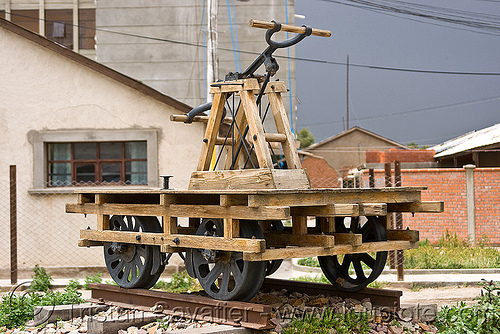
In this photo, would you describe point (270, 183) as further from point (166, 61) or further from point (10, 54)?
point (166, 61)

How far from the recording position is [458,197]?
17.2m

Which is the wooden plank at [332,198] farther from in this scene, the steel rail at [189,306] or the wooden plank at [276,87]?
the wooden plank at [276,87]

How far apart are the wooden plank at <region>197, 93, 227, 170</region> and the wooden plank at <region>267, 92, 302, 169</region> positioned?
0.59m

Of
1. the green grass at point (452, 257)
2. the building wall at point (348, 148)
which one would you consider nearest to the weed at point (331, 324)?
the green grass at point (452, 257)

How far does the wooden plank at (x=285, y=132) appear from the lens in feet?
24.8

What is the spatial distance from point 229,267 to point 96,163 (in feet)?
25.2

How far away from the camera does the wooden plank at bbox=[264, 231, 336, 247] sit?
6.76m

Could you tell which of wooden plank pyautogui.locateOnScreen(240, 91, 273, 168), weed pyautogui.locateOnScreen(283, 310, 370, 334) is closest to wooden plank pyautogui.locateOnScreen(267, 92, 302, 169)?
wooden plank pyautogui.locateOnScreen(240, 91, 273, 168)

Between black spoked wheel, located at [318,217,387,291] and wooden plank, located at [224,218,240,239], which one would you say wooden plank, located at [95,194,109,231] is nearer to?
wooden plank, located at [224,218,240,239]

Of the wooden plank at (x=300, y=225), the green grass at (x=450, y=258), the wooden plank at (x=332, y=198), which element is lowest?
the green grass at (x=450, y=258)

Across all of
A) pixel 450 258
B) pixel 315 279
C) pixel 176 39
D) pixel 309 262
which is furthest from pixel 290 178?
pixel 176 39

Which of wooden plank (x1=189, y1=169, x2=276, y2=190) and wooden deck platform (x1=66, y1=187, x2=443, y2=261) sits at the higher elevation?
wooden plank (x1=189, y1=169, x2=276, y2=190)

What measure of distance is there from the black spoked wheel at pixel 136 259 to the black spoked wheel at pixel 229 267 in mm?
744

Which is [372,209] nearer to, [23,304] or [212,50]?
[23,304]
